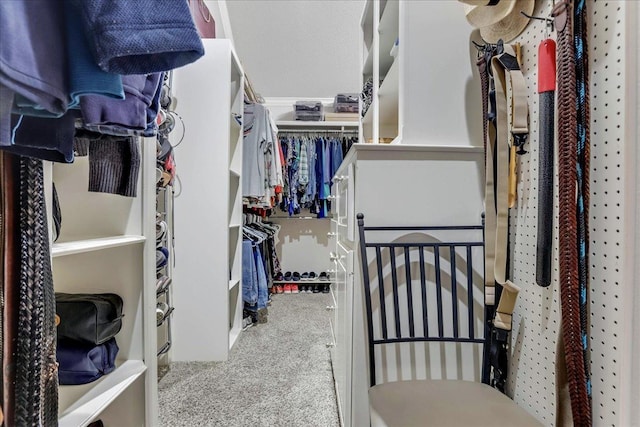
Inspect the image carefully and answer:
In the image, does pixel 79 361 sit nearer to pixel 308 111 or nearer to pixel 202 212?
pixel 202 212

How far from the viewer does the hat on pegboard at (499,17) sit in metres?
0.92

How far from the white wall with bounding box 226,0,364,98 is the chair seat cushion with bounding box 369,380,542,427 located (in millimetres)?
3190

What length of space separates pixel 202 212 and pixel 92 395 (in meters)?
1.28

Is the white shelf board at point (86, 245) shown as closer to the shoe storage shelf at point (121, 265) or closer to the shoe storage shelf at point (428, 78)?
the shoe storage shelf at point (121, 265)

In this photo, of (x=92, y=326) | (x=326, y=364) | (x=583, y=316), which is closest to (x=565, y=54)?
(x=583, y=316)

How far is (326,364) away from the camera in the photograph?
200cm

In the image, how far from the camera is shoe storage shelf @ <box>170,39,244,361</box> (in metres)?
2.06

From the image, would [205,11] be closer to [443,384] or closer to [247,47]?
[247,47]

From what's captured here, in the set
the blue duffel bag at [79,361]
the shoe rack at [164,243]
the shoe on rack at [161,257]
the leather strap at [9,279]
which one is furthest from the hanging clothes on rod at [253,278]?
the leather strap at [9,279]

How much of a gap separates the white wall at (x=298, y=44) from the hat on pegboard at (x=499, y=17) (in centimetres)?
242

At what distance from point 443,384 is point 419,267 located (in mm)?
364

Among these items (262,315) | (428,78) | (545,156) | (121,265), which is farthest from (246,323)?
(545,156)

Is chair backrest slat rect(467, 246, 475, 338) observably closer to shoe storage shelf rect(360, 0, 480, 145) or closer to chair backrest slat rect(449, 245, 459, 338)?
chair backrest slat rect(449, 245, 459, 338)

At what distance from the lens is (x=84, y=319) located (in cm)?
94
